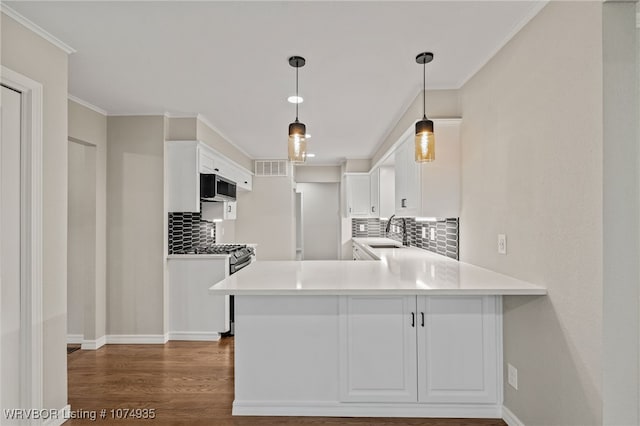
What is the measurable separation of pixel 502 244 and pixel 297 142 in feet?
4.84

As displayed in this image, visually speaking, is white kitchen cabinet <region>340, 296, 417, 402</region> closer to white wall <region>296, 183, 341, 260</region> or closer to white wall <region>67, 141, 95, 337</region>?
white wall <region>67, 141, 95, 337</region>

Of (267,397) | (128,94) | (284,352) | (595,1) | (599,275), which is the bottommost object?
(267,397)

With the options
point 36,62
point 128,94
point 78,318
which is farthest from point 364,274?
point 78,318

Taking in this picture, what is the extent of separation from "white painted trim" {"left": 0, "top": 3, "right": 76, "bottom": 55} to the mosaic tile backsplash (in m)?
3.16

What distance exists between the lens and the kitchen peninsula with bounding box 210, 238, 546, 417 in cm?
222

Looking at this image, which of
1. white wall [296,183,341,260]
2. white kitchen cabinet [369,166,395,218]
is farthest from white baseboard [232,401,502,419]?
white wall [296,183,341,260]

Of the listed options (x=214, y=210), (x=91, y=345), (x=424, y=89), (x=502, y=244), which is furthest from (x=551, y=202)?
(x=91, y=345)

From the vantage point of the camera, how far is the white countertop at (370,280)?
76.8 inches

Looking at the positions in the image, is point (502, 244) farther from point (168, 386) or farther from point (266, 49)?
point (168, 386)

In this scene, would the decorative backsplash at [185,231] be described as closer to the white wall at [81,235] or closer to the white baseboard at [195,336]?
the white wall at [81,235]

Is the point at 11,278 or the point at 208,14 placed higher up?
the point at 208,14

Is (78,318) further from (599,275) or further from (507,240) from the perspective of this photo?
(599,275)

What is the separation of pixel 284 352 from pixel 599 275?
170 centimetres

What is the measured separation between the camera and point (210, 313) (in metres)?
3.87
